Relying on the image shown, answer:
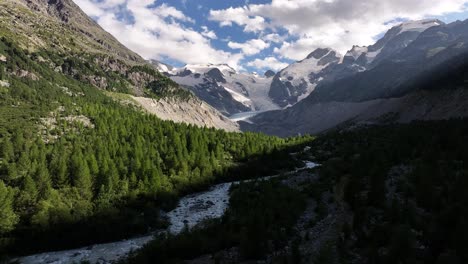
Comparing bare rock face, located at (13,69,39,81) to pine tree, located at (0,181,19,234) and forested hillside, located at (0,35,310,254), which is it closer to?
forested hillside, located at (0,35,310,254)

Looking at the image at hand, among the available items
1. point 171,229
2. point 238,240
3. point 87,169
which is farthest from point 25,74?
point 238,240

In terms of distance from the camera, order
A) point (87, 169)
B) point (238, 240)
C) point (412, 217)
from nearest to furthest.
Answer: point (412, 217) < point (238, 240) < point (87, 169)

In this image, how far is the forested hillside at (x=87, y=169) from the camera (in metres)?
58.9

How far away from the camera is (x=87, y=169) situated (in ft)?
252

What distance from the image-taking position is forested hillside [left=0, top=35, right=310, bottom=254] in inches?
2319

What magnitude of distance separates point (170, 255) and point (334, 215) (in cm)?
1417

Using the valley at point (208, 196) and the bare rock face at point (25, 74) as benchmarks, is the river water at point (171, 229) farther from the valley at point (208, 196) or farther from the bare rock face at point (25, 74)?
the bare rock face at point (25, 74)

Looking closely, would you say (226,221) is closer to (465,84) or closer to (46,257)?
(46,257)

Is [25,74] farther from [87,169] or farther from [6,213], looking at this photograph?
[6,213]

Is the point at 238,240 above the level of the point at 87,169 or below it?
below

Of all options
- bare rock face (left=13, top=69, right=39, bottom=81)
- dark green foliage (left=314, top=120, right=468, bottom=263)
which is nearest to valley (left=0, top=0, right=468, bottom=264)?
dark green foliage (left=314, top=120, right=468, bottom=263)

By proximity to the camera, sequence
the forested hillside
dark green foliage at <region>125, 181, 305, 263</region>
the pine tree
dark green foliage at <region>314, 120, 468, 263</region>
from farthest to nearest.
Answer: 1. the forested hillside
2. the pine tree
3. dark green foliage at <region>125, 181, 305, 263</region>
4. dark green foliage at <region>314, 120, 468, 263</region>

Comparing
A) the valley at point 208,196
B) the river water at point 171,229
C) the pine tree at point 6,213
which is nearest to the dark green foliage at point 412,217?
the valley at point 208,196

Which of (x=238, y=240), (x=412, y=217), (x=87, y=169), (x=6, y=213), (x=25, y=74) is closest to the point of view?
(x=412, y=217)
